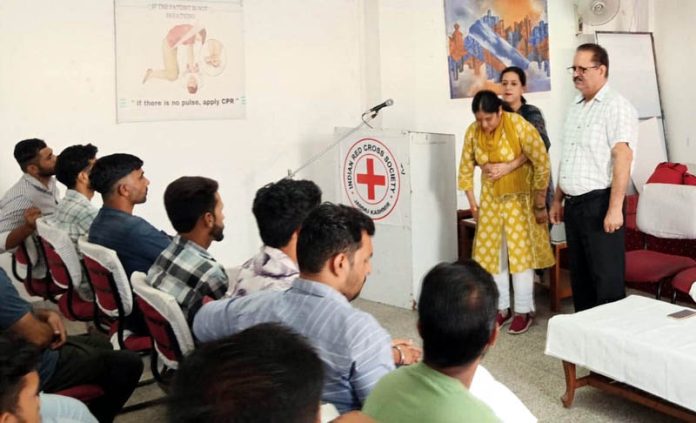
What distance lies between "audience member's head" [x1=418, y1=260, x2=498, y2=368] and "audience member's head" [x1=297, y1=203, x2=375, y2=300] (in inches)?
11.6

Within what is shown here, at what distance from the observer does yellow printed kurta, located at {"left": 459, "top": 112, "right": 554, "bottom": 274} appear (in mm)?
3609

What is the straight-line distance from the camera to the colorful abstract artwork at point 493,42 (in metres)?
5.70

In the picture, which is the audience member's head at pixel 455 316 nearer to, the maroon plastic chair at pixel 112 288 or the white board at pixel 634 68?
the maroon plastic chair at pixel 112 288

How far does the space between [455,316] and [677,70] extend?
5952 millimetres

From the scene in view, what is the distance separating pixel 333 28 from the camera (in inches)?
204

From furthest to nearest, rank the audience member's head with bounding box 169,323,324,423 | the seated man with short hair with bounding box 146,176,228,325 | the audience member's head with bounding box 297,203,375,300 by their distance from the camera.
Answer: the seated man with short hair with bounding box 146,176,228,325, the audience member's head with bounding box 297,203,375,300, the audience member's head with bounding box 169,323,324,423

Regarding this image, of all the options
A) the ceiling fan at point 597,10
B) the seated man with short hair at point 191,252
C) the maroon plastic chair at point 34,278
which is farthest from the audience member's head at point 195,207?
the ceiling fan at point 597,10

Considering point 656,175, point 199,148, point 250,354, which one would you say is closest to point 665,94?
point 656,175

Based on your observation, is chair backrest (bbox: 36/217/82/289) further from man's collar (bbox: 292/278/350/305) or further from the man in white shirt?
the man in white shirt

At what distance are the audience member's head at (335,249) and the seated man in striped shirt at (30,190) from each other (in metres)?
2.18

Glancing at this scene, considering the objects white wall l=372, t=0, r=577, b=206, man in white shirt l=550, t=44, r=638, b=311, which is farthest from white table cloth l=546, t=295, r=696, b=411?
white wall l=372, t=0, r=577, b=206

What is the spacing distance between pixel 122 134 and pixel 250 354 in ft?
13.0

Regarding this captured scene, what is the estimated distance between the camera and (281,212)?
2.12 metres

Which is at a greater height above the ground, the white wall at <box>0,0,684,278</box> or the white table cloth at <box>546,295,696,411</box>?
the white wall at <box>0,0,684,278</box>
